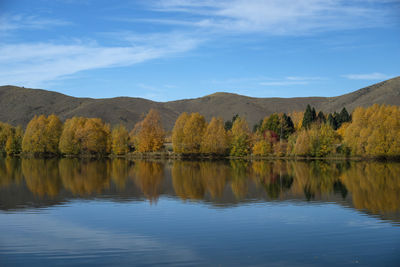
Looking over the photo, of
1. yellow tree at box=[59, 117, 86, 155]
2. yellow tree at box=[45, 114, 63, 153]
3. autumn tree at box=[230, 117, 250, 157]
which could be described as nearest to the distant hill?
yellow tree at box=[45, 114, 63, 153]

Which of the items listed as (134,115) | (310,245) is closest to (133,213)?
(310,245)

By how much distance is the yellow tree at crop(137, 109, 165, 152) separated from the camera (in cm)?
8312

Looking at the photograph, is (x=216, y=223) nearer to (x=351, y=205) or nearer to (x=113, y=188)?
(x=351, y=205)

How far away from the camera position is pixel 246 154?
80.6 m

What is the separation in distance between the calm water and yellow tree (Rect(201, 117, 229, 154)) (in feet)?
154

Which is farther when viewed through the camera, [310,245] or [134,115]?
[134,115]

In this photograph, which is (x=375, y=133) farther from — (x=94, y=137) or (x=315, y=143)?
(x=94, y=137)

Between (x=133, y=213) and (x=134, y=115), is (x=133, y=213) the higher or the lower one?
the lower one

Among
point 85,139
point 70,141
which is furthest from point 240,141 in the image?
point 70,141

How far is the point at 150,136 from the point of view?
83000mm

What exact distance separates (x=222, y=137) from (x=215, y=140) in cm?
145

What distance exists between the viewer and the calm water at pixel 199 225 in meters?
13.4

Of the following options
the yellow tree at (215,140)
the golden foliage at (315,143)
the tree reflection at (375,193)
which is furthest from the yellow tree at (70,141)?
the tree reflection at (375,193)

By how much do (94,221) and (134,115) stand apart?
16533 centimetres
